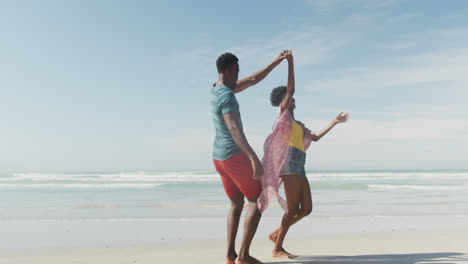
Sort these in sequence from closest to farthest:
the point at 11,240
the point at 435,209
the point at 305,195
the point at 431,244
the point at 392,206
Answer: the point at 305,195 < the point at 431,244 < the point at 11,240 < the point at 435,209 < the point at 392,206

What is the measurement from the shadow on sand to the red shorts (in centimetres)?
111

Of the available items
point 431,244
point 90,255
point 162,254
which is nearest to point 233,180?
point 162,254

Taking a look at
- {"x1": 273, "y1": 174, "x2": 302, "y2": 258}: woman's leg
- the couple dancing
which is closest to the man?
the couple dancing

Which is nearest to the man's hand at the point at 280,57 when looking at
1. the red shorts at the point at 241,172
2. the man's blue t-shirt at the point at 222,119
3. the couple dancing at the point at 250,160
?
the couple dancing at the point at 250,160

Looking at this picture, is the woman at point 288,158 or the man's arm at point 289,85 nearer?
the man's arm at point 289,85

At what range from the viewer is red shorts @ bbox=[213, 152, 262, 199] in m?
3.18

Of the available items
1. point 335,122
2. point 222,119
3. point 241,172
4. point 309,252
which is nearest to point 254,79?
point 222,119

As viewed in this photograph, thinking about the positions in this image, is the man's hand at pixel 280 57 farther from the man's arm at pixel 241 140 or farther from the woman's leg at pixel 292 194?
the woman's leg at pixel 292 194

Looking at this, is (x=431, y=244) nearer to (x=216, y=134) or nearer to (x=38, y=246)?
(x=216, y=134)

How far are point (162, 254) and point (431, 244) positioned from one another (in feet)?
10.9

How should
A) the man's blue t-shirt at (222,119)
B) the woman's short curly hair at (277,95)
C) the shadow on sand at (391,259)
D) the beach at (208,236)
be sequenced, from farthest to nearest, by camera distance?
the beach at (208,236), the woman's short curly hair at (277,95), the shadow on sand at (391,259), the man's blue t-shirt at (222,119)

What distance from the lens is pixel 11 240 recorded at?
5.69 meters

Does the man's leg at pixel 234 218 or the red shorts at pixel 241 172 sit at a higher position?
the red shorts at pixel 241 172

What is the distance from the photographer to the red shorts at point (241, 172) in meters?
3.18
